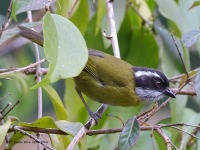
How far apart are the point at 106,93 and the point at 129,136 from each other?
1.18 meters

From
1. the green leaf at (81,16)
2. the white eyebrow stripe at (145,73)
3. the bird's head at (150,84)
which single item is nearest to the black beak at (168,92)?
the bird's head at (150,84)

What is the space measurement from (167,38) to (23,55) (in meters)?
1.83

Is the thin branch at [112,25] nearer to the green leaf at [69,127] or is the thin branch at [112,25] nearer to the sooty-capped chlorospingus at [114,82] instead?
the sooty-capped chlorospingus at [114,82]

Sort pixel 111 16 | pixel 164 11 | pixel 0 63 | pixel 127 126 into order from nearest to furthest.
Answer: pixel 127 126 → pixel 111 16 → pixel 164 11 → pixel 0 63

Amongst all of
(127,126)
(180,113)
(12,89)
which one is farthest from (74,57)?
(12,89)

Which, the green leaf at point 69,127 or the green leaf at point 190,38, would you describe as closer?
the green leaf at point 69,127

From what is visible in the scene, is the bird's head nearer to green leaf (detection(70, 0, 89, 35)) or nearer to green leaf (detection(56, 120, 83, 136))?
green leaf (detection(70, 0, 89, 35))

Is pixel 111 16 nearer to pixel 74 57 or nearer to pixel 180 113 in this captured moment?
pixel 180 113

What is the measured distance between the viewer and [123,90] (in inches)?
148

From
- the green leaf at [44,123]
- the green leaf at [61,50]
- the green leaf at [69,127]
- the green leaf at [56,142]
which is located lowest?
the green leaf at [56,142]

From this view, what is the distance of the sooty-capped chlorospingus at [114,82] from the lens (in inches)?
143

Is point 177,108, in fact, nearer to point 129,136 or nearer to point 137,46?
point 137,46

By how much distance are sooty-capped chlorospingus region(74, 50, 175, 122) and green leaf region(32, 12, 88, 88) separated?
1.28 m

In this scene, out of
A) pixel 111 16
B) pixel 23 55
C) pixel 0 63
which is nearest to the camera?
pixel 111 16
